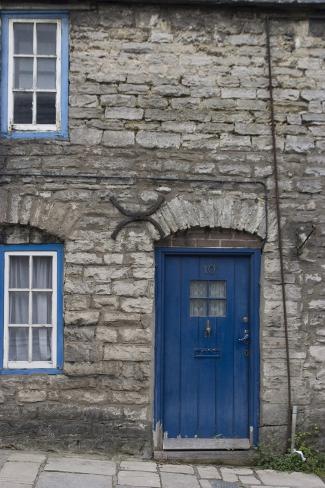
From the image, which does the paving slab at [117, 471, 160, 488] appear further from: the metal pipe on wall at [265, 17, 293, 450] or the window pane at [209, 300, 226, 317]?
the window pane at [209, 300, 226, 317]

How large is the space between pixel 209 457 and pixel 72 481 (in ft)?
5.22

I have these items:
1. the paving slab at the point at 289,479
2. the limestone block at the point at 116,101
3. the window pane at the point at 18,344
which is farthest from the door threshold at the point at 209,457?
the limestone block at the point at 116,101

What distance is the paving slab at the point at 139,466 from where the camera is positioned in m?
6.31

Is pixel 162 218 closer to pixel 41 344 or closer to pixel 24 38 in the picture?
pixel 41 344

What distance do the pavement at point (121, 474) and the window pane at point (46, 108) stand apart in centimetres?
356

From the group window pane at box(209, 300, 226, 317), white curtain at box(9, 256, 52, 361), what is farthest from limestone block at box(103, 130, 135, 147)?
window pane at box(209, 300, 226, 317)

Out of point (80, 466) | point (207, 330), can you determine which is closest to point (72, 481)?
point (80, 466)

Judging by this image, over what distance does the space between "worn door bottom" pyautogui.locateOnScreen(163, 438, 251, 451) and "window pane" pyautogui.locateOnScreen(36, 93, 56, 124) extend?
3752 mm

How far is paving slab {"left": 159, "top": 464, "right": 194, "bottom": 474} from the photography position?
6330 millimetres

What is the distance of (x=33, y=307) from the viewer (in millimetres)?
6809

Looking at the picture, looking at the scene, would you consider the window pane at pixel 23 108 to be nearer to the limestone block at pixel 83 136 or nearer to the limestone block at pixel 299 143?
the limestone block at pixel 83 136

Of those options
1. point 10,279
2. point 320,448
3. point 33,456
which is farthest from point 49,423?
point 320,448

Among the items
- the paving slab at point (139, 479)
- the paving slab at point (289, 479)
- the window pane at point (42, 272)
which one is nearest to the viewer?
the paving slab at point (139, 479)

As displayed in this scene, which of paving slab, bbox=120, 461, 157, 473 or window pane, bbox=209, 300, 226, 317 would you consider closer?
paving slab, bbox=120, 461, 157, 473
